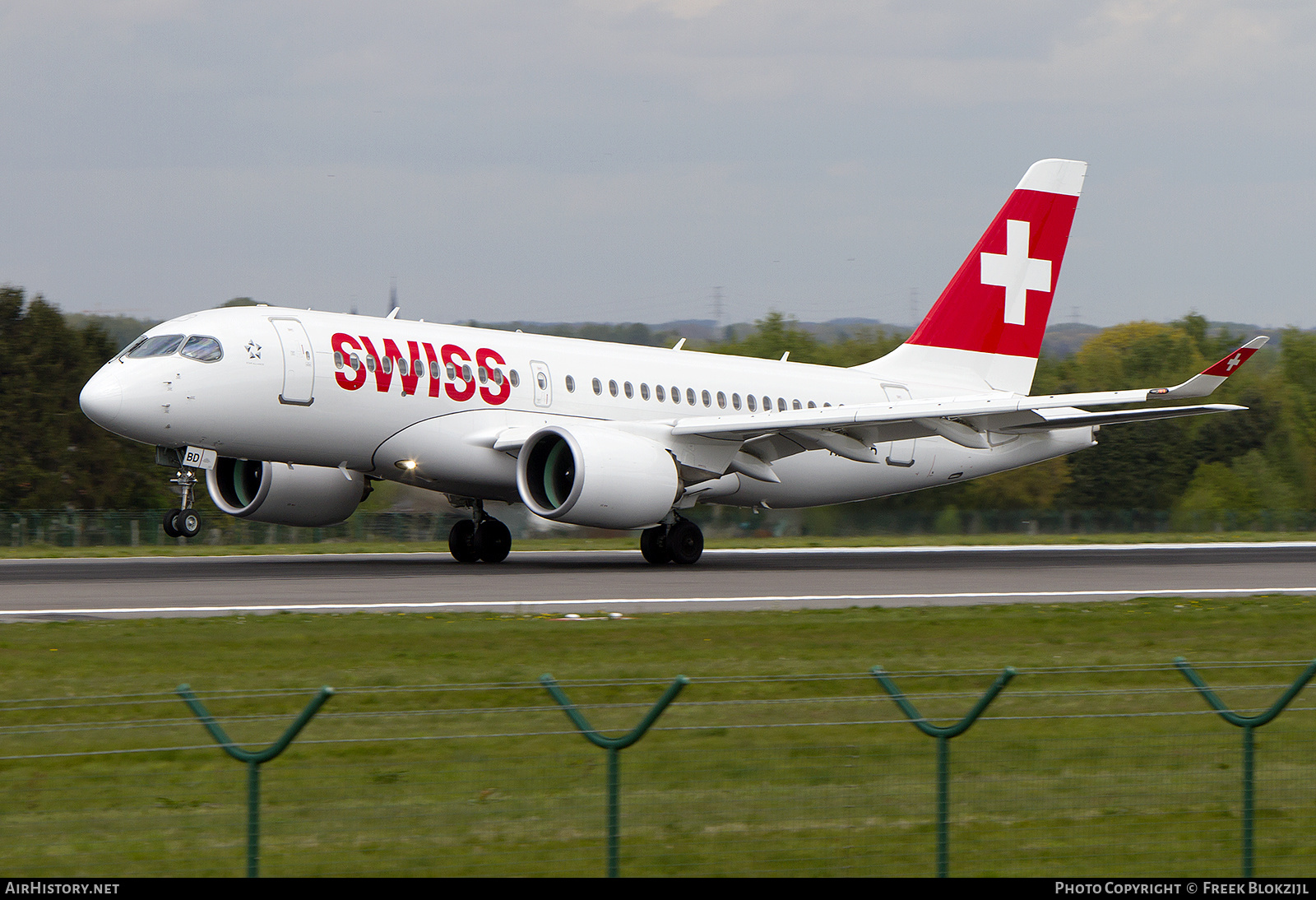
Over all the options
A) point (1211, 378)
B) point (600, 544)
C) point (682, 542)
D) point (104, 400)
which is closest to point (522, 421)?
point (682, 542)

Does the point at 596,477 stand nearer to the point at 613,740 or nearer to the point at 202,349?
the point at 202,349

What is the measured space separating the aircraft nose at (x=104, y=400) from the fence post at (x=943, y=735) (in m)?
19.3

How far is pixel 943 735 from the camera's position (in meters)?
7.17

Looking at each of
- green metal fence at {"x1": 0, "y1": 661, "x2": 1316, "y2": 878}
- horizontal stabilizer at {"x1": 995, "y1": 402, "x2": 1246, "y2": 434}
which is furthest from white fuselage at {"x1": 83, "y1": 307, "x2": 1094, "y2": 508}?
green metal fence at {"x1": 0, "y1": 661, "x2": 1316, "y2": 878}

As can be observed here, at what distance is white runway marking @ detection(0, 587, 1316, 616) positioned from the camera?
63.2ft

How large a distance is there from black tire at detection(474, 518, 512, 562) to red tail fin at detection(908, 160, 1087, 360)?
11.5m

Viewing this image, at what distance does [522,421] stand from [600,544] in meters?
→ 12.7

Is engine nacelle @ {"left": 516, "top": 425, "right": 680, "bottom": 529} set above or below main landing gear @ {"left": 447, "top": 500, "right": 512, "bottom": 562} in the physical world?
above

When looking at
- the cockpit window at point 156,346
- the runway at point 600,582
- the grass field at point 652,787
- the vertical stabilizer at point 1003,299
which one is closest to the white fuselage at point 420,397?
the cockpit window at point 156,346

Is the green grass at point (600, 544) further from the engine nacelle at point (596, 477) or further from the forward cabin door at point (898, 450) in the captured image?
the engine nacelle at point (596, 477)

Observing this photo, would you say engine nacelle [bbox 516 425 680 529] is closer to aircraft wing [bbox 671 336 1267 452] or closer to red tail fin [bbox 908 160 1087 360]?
aircraft wing [bbox 671 336 1267 452]

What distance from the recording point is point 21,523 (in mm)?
43500
